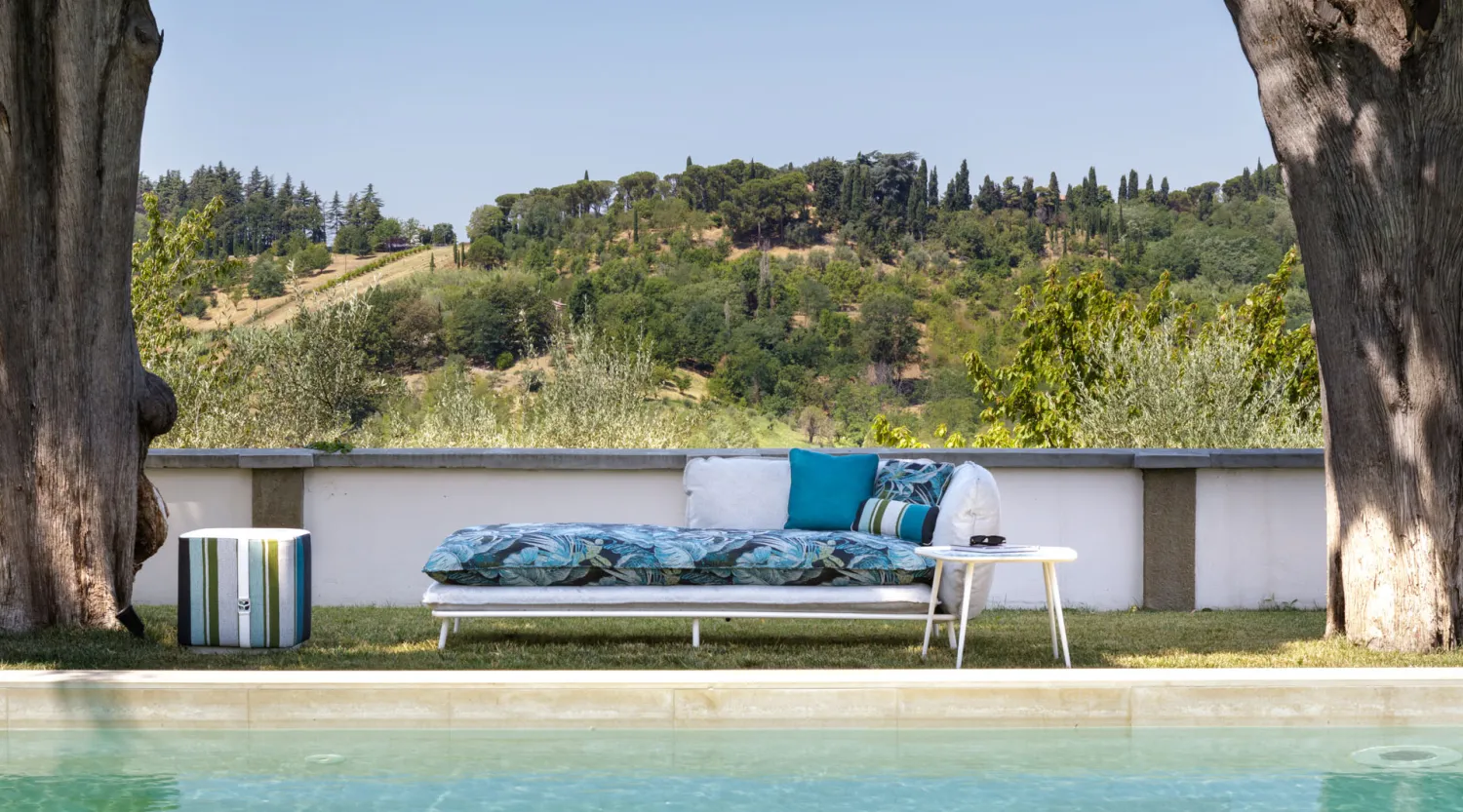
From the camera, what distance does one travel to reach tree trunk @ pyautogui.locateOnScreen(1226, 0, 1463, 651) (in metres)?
5.29

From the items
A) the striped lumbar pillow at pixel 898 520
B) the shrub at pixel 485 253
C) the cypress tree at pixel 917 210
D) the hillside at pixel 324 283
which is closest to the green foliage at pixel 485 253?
the shrub at pixel 485 253

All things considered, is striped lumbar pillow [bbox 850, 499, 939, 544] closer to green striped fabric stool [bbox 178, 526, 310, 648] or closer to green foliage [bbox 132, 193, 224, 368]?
green striped fabric stool [bbox 178, 526, 310, 648]

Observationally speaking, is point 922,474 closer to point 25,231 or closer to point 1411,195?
point 1411,195

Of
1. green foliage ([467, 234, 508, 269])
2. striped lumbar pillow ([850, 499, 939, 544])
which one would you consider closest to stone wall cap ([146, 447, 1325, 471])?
striped lumbar pillow ([850, 499, 939, 544])

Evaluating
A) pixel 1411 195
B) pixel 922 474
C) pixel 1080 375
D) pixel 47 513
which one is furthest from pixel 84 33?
pixel 1080 375

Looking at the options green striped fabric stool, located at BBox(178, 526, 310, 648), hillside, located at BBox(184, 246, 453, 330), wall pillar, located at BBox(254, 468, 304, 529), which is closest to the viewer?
green striped fabric stool, located at BBox(178, 526, 310, 648)

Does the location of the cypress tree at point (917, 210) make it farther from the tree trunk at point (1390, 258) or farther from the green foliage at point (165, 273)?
the tree trunk at point (1390, 258)

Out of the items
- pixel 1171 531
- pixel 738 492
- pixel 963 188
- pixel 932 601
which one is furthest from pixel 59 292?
pixel 963 188

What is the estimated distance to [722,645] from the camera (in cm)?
570

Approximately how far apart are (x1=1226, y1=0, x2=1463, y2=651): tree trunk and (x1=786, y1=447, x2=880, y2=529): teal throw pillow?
207 cm

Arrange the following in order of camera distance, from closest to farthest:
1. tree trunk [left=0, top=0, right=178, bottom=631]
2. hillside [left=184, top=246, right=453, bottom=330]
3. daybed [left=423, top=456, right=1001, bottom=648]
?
daybed [left=423, top=456, right=1001, bottom=648] < tree trunk [left=0, top=0, right=178, bottom=631] < hillside [left=184, top=246, right=453, bottom=330]

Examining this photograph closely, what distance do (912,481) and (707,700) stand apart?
7.91 ft

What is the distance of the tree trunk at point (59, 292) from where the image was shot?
544 centimetres

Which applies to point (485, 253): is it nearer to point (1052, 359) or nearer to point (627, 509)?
point (1052, 359)
